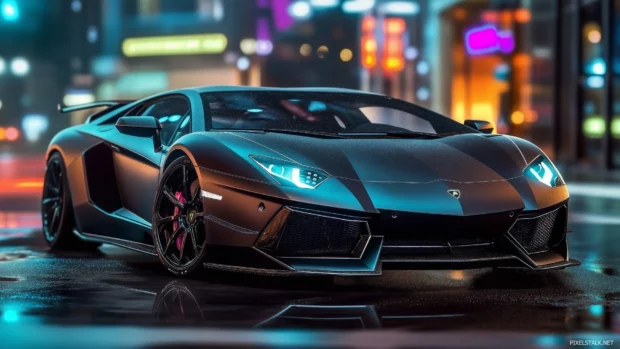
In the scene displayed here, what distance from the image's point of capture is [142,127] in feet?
25.7

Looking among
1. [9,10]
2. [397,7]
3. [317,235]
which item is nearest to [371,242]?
[317,235]

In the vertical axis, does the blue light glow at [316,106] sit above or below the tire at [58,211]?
above

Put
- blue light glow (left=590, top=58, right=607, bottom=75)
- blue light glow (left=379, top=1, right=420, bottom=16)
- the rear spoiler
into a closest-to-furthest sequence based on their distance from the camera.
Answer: the rear spoiler
blue light glow (left=590, top=58, right=607, bottom=75)
blue light glow (left=379, top=1, right=420, bottom=16)

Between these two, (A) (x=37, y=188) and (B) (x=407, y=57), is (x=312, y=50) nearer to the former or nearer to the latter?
(B) (x=407, y=57)

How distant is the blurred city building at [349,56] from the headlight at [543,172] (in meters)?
19.0

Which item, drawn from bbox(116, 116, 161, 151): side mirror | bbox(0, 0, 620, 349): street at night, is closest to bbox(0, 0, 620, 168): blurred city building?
bbox(0, 0, 620, 349): street at night

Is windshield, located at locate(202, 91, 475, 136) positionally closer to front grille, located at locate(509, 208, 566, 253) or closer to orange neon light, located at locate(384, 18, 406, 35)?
front grille, located at locate(509, 208, 566, 253)

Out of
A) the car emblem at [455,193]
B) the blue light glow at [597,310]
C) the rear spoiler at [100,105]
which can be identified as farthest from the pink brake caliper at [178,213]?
the rear spoiler at [100,105]

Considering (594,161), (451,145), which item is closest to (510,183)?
(451,145)

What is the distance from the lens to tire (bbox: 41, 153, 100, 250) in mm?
8906

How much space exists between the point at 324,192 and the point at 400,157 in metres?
0.60

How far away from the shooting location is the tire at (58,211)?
891cm

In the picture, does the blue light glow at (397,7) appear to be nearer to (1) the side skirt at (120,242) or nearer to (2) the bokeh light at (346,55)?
(1) the side skirt at (120,242)

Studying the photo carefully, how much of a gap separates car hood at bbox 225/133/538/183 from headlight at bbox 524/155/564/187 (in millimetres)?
46
